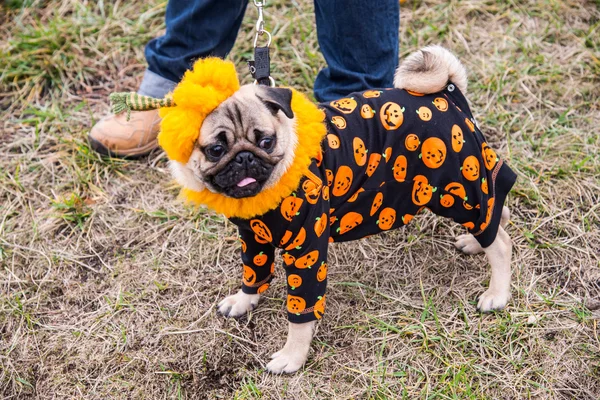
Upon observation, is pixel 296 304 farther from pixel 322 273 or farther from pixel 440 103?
pixel 440 103

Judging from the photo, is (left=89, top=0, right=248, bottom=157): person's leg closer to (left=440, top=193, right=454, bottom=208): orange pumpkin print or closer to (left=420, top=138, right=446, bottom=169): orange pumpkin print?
(left=420, top=138, right=446, bottom=169): orange pumpkin print

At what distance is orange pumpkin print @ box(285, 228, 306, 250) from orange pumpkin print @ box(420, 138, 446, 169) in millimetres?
684

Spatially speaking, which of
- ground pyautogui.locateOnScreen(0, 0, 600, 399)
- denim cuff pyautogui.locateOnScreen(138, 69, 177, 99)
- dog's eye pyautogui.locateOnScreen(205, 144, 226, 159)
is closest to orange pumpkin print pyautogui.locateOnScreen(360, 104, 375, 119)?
dog's eye pyautogui.locateOnScreen(205, 144, 226, 159)

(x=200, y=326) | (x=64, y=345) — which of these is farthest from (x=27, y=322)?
(x=200, y=326)

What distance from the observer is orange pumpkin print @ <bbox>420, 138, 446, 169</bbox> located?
2.59 meters

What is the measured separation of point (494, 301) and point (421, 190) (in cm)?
82

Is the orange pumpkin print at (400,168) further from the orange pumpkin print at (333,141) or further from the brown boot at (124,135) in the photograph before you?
the brown boot at (124,135)

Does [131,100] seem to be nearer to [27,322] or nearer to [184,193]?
[184,193]

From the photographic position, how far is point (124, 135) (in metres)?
3.89

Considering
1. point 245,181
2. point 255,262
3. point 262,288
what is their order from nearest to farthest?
Answer: point 245,181
point 255,262
point 262,288

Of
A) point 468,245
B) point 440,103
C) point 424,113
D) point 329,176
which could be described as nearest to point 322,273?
point 329,176

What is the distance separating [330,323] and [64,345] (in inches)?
56.5

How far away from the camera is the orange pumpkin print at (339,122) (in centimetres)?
254

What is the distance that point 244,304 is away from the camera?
311 centimetres
